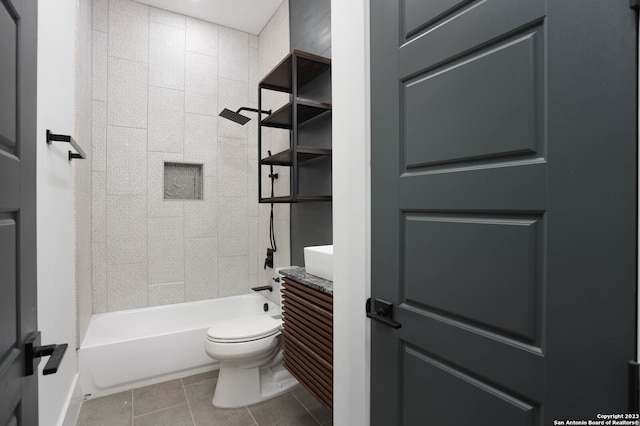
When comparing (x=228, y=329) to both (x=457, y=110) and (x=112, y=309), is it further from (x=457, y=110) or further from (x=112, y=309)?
(x=457, y=110)

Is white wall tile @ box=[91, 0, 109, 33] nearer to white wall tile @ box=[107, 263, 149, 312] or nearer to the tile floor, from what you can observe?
white wall tile @ box=[107, 263, 149, 312]

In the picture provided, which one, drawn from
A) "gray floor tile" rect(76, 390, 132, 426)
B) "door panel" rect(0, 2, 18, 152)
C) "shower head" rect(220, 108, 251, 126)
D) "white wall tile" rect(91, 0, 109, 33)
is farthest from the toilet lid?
"white wall tile" rect(91, 0, 109, 33)

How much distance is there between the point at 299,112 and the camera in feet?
7.90

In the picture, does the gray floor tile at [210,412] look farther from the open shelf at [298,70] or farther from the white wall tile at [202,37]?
the white wall tile at [202,37]

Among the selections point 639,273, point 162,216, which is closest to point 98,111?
point 162,216

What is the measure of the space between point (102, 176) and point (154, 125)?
643 millimetres

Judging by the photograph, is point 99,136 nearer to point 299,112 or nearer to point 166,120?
point 166,120

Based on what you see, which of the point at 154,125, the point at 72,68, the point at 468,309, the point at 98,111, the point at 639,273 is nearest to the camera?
the point at 639,273

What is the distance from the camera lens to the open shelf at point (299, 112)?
220cm

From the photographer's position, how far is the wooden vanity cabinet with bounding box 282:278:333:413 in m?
1.57

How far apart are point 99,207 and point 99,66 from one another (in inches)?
48.3

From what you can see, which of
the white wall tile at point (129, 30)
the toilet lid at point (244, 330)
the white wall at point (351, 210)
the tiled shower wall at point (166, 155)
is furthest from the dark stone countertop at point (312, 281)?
the white wall tile at point (129, 30)

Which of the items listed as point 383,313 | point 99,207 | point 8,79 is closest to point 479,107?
point 383,313

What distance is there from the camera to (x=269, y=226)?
320cm
